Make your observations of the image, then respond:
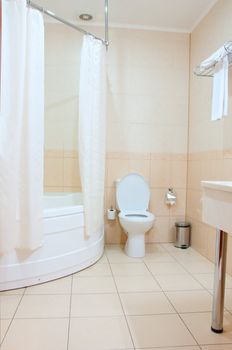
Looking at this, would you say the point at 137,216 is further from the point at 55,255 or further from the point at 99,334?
the point at 99,334

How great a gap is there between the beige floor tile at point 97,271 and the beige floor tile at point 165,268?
1.23ft

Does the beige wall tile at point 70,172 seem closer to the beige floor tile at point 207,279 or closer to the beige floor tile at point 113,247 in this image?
the beige floor tile at point 113,247

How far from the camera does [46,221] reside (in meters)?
2.09

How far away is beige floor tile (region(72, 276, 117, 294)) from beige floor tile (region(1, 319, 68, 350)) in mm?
409

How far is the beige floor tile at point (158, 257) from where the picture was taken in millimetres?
2668

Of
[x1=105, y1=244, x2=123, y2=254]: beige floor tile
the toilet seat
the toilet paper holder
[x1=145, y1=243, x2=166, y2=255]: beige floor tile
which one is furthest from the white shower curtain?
the toilet paper holder

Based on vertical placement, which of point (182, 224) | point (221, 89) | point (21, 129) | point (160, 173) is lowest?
point (182, 224)

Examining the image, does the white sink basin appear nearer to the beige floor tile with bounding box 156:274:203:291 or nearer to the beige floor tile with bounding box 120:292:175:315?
the beige floor tile with bounding box 120:292:175:315

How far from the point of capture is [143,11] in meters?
2.82

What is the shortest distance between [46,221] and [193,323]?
1.17 meters

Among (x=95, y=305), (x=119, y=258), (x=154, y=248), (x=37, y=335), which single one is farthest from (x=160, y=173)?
(x=37, y=335)

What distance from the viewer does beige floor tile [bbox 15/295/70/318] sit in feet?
5.44

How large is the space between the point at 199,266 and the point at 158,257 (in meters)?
0.40

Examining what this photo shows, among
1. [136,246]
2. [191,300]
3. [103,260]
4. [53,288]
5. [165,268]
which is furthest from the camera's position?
[136,246]
